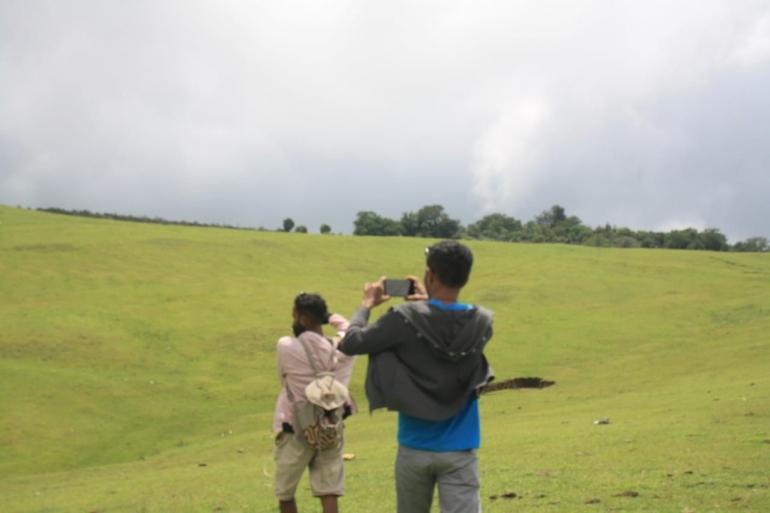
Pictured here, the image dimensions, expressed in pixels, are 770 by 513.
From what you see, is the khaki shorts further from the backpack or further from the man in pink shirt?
the backpack

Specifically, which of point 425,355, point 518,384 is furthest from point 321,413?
point 518,384

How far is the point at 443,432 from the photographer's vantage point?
553 centimetres

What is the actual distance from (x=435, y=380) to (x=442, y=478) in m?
0.57

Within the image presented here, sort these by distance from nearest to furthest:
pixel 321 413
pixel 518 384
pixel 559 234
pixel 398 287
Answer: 1. pixel 398 287
2. pixel 321 413
3. pixel 518 384
4. pixel 559 234

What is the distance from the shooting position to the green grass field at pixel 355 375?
1170cm

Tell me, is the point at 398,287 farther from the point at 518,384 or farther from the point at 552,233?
the point at 552,233

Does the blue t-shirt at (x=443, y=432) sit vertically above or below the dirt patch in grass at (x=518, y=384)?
above

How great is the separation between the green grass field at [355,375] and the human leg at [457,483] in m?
3.98

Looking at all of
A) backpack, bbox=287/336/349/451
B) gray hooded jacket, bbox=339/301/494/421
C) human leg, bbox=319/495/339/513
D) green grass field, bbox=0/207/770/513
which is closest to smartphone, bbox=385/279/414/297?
gray hooded jacket, bbox=339/301/494/421

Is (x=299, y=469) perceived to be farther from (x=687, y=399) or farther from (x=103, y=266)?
(x=103, y=266)

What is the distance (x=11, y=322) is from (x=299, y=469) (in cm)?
2686

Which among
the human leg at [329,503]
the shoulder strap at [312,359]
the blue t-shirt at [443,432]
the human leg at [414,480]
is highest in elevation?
the shoulder strap at [312,359]

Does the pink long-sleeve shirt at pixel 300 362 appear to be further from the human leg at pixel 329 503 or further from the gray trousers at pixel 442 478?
the gray trousers at pixel 442 478

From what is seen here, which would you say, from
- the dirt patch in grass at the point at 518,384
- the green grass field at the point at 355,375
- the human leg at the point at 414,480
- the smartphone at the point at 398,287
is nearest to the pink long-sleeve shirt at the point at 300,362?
the smartphone at the point at 398,287
